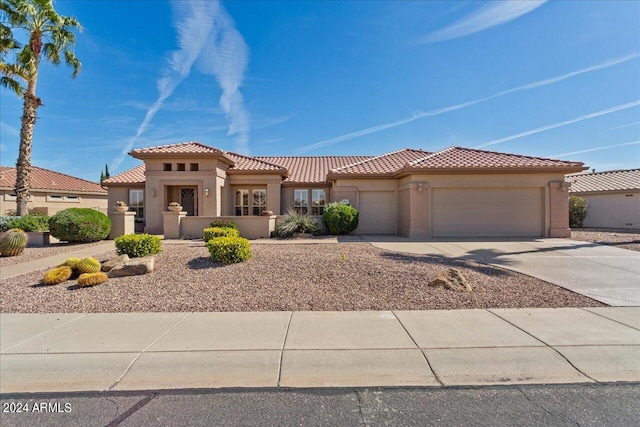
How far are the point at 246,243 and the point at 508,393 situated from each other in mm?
6798

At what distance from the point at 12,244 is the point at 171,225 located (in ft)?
17.6

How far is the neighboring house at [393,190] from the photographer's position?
49.0 ft

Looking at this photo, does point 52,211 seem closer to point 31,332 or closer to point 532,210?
point 31,332

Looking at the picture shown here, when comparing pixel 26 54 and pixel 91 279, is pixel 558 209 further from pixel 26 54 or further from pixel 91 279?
pixel 26 54

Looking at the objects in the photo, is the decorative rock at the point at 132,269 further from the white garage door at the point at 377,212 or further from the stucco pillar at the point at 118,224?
the white garage door at the point at 377,212

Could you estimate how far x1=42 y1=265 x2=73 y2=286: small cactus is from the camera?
22.9 feet

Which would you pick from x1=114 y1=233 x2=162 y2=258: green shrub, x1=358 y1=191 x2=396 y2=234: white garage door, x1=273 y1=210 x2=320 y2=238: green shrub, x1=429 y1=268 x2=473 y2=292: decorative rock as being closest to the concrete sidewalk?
x1=429 y1=268 x2=473 y2=292: decorative rock

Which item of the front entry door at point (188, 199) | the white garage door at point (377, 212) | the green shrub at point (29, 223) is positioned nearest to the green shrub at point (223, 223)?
the front entry door at point (188, 199)

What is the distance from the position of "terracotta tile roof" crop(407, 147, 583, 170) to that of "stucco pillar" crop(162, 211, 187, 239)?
11.4 m

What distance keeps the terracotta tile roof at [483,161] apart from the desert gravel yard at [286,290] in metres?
7.75

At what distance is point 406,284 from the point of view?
6.72 meters

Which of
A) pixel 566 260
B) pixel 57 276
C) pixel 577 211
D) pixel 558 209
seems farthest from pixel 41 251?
pixel 577 211

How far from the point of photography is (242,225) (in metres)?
14.7

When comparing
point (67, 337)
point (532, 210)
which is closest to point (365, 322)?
point (67, 337)
